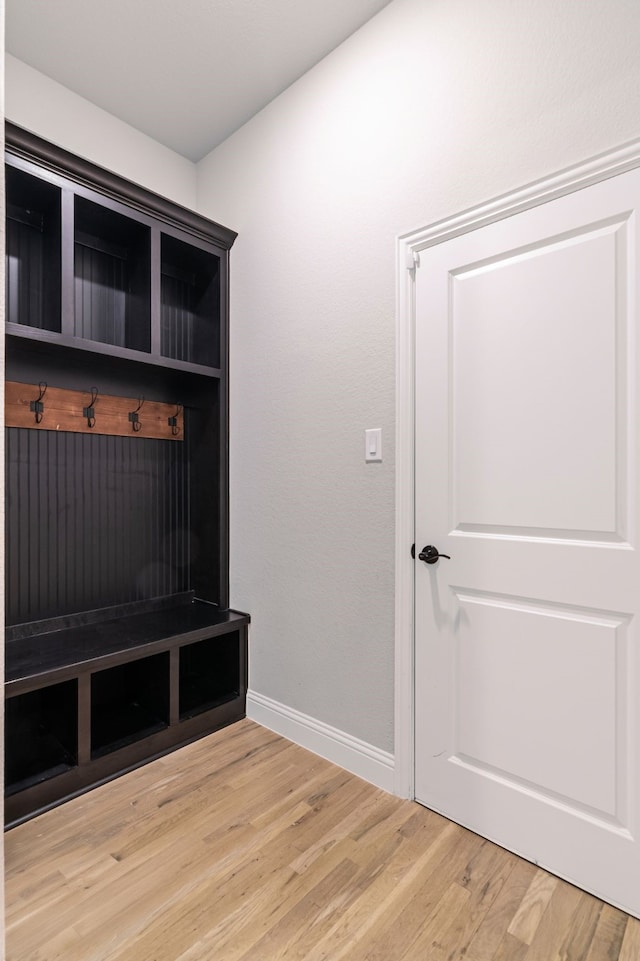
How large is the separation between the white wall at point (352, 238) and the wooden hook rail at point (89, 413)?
1.25 ft

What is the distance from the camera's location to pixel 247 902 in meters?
1.43

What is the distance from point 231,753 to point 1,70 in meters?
2.34

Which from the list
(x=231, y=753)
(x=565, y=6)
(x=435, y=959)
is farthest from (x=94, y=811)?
(x=565, y=6)

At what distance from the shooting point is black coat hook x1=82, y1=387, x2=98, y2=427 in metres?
2.37

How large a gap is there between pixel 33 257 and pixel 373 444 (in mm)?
1673

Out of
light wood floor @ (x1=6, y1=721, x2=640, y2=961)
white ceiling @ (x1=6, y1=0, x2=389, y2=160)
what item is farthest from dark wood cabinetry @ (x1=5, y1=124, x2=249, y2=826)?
white ceiling @ (x1=6, y1=0, x2=389, y2=160)

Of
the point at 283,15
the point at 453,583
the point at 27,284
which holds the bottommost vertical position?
the point at 453,583

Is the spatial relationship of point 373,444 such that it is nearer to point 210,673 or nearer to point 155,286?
point 155,286

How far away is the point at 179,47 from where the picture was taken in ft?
7.09

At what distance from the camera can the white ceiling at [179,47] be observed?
1990 millimetres

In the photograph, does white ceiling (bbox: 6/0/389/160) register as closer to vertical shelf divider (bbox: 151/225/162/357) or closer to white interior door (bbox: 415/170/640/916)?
vertical shelf divider (bbox: 151/225/162/357)

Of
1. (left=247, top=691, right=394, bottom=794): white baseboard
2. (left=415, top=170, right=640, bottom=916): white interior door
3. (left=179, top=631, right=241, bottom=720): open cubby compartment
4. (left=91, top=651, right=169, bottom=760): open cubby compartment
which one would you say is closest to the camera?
(left=415, top=170, right=640, bottom=916): white interior door

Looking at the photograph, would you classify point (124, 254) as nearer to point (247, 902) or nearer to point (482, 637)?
point (482, 637)

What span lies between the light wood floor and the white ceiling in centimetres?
300
